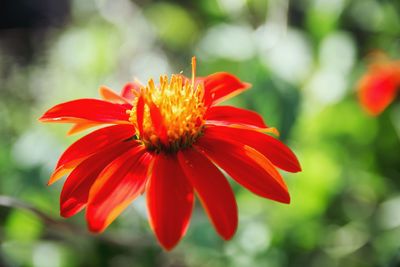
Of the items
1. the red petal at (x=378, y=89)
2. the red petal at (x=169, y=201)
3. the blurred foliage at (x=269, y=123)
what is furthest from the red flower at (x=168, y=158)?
the red petal at (x=378, y=89)

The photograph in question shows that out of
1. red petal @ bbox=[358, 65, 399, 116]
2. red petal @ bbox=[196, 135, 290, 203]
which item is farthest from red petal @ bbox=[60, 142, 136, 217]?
red petal @ bbox=[358, 65, 399, 116]

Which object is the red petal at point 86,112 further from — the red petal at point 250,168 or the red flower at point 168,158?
the red petal at point 250,168

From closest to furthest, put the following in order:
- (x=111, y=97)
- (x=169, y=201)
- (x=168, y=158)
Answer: (x=169, y=201) → (x=168, y=158) → (x=111, y=97)

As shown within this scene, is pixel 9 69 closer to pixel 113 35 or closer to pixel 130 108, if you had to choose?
pixel 113 35

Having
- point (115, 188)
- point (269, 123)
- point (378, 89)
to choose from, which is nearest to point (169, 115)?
point (115, 188)

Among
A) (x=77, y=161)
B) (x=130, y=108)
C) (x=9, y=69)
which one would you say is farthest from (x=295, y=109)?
(x=9, y=69)

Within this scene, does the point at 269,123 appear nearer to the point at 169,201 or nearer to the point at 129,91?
the point at 129,91
